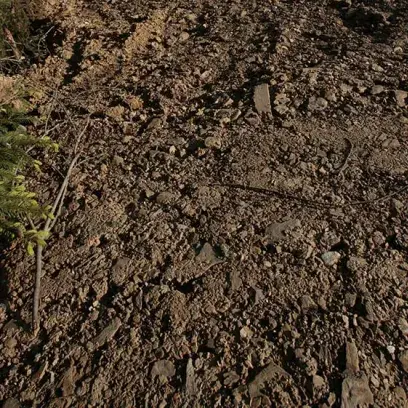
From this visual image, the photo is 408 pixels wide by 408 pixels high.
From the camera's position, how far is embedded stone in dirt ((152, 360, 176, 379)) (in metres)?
2.45

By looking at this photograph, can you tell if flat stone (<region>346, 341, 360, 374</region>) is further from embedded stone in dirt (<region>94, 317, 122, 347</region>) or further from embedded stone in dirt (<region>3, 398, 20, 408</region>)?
embedded stone in dirt (<region>3, 398, 20, 408</region>)

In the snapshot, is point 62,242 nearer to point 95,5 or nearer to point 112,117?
point 112,117

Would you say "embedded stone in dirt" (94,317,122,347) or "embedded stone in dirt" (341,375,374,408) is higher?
"embedded stone in dirt" (341,375,374,408)

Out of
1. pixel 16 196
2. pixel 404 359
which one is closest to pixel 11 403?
pixel 16 196

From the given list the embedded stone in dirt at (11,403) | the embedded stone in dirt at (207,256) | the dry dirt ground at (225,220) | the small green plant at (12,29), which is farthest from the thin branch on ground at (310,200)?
the small green plant at (12,29)

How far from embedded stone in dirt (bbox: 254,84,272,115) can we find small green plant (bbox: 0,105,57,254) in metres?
1.55

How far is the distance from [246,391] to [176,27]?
3.63 meters

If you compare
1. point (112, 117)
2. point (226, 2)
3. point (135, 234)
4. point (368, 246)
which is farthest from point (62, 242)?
point (226, 2)

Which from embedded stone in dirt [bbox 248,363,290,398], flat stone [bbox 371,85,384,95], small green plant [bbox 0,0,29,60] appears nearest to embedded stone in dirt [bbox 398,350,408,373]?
embedded stone in dirt [bbox 248,363,290,398]

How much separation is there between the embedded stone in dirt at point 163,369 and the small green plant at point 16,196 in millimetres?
888

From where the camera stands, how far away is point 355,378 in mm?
2318

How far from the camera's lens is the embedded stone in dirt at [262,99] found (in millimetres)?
3751

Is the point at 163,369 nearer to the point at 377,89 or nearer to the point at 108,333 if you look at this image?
the point at 108,333

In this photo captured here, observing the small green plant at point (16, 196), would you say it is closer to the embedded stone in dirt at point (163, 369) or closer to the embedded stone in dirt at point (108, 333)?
the embedded stone in dirt at point (108, 333)
